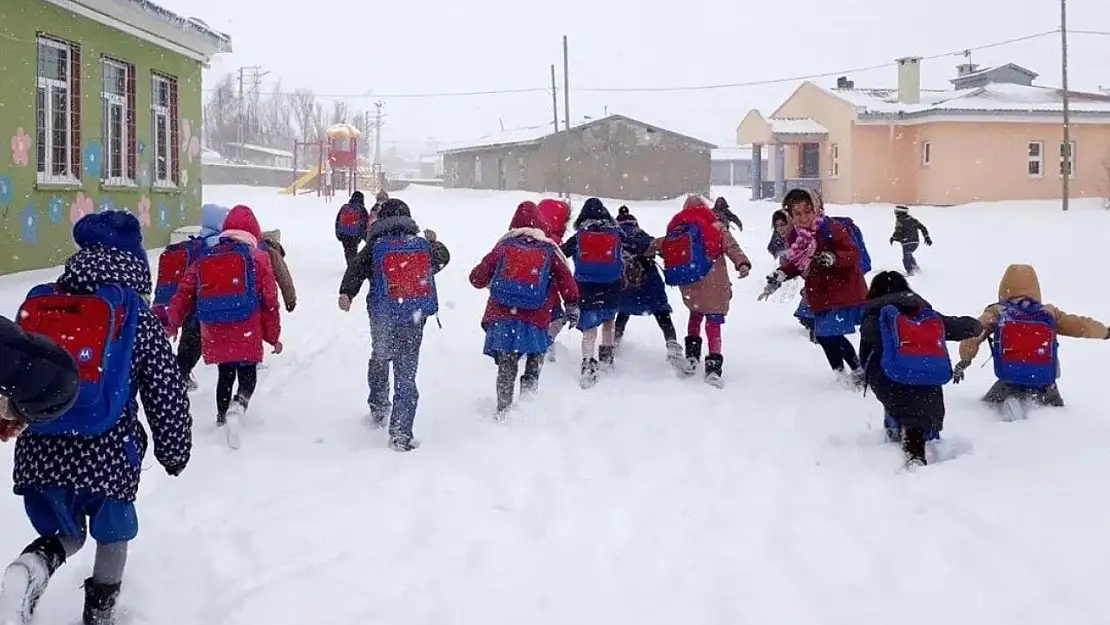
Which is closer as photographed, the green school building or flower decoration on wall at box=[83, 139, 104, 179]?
the green school building

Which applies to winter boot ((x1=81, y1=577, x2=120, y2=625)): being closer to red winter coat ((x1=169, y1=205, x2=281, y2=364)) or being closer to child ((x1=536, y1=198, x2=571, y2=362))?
red winter coat ((x1=169, y1=205, x2=281, y2=364))

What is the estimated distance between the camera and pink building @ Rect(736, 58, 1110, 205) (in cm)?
3347

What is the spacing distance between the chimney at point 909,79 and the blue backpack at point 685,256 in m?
33.3

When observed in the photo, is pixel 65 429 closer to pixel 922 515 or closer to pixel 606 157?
pixel 922 515

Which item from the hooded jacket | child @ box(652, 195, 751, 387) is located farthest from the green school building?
the hooded jacket

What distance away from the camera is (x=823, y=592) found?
4188 mm

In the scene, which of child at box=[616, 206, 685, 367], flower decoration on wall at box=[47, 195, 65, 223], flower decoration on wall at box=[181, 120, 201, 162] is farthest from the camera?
flower decoration on wall at box=[181, 120, 201, 162]

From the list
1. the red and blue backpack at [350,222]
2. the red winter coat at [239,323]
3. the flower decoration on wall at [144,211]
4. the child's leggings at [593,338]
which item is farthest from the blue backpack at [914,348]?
the flower decoration on wall at [144,211]

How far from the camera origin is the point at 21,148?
11914mm

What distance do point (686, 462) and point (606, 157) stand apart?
124ft

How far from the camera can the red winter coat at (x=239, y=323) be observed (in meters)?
6.32

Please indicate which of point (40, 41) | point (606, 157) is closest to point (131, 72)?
point (40, 41)

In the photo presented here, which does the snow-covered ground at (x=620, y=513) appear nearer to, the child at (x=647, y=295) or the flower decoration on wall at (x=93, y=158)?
the child at (x=647, y=295)

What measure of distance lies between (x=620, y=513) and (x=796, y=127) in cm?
3493
